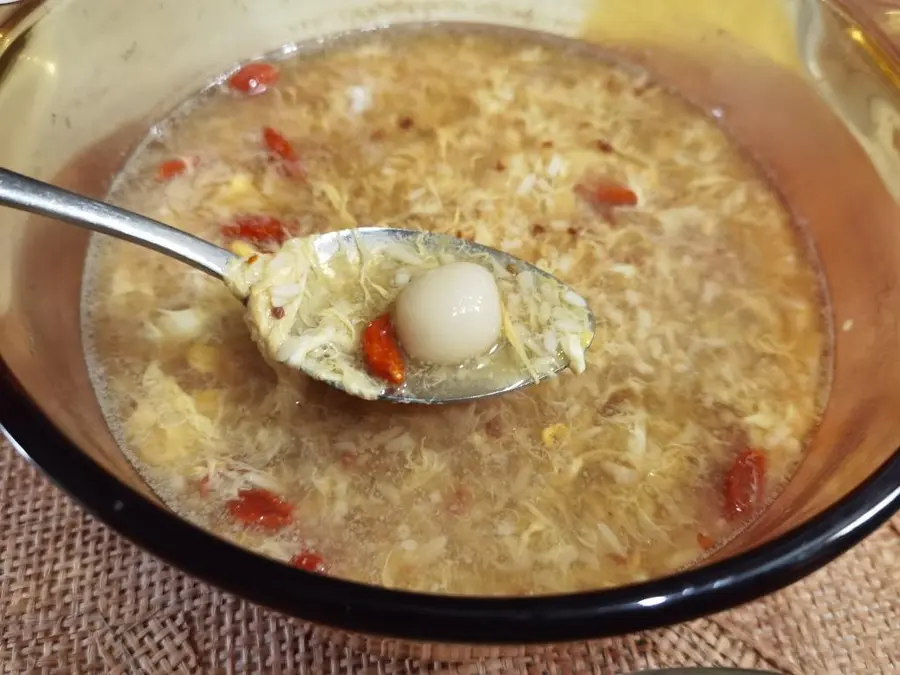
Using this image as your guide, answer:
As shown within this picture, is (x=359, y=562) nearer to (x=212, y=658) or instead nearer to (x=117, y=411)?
(x=212, y=658)

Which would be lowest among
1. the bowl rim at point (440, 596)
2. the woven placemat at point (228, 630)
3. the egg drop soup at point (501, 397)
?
the woven placemat at point (228, 630)

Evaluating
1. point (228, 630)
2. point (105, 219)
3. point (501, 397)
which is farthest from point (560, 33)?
point (228, 630)

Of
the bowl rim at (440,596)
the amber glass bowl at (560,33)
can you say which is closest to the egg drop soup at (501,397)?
the amber glass bowl at (560,33)

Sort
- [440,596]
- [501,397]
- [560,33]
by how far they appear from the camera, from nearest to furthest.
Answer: [440,596]
[501,397]
[560,33]

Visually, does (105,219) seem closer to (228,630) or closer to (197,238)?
(197,238)

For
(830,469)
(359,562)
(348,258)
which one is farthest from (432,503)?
(830,469)

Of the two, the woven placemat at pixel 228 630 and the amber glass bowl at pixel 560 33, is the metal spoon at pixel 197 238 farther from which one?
the woven placemat at pixel 228 630
